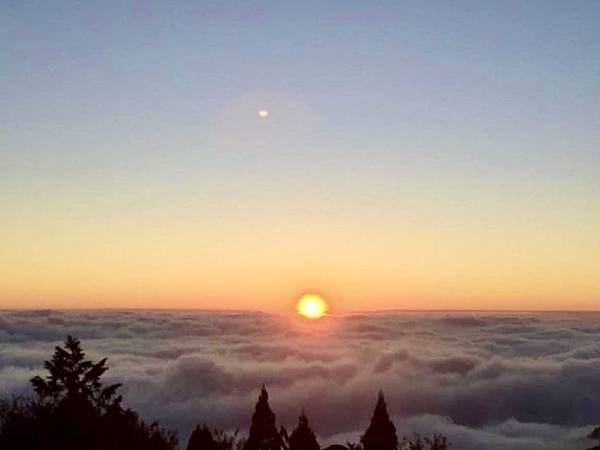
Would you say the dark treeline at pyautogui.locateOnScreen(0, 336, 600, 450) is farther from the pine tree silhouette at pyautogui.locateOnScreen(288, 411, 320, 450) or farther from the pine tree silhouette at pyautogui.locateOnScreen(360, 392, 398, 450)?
the pine tree silhouette at pyautogui.locateOnScreen(360, 392, 398, 450)

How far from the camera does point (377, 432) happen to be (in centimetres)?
4847

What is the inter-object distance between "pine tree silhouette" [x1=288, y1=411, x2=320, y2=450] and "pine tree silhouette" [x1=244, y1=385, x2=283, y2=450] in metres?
1.38

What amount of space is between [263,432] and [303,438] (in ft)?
8.66

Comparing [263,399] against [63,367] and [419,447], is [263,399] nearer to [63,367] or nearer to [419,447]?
[63,367]

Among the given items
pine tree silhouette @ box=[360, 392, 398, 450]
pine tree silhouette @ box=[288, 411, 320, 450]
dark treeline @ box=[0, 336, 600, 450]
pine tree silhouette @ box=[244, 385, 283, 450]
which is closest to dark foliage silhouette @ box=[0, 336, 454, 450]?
dark treeline @ box=[0, 336, 600, 450]

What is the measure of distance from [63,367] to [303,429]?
16.3m

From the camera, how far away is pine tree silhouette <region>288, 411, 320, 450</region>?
47812mm

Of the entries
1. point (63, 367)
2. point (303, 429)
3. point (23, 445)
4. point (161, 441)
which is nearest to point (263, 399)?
point (303, 429)

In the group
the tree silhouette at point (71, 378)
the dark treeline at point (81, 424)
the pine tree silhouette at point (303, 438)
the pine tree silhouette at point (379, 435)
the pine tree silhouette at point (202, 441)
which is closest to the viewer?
the dark treeline at point (81, 424)

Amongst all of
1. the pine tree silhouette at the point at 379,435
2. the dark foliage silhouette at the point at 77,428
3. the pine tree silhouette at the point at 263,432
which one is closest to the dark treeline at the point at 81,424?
→ the dark foliage silhouette at the point at 77,428

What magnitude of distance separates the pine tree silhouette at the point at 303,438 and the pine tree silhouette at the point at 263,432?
138 centimetres

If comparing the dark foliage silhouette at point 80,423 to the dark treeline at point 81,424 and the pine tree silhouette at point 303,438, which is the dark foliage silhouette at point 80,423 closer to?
the dark treeline at point 81,424

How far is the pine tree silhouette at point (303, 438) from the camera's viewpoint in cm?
4781

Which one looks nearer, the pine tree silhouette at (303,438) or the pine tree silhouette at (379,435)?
the pine tree silhouette at (303,438)
